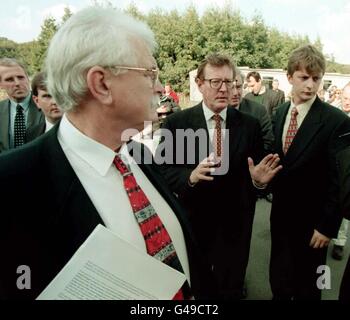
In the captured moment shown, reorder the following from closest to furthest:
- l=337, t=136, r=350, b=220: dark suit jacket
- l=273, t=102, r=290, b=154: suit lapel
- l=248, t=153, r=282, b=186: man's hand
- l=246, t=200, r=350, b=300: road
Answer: l=337, t=136, r=350, b=220: dark suit jacket → l=248, t=153, r=282, b=186: man's hand → l=273, t=102, r=290, b=154: suit lapel → l=246, t=200, r=350, b=300: road

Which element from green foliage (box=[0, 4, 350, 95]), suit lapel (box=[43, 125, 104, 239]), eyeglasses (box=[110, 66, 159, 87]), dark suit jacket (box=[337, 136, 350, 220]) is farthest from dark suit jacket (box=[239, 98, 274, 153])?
green foliage (box=[0, 4, 350, 95])

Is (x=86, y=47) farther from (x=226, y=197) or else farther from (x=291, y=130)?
(x=291, y=130)

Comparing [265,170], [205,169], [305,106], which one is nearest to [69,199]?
[205,169]

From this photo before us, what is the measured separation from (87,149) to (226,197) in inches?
63.1

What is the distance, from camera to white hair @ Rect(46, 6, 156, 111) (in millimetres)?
1148

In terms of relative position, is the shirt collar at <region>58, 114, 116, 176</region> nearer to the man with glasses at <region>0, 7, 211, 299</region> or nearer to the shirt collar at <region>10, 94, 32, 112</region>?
the man with glasses at <region>0, 7, 211, 299</region>

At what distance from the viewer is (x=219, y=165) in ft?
8.39

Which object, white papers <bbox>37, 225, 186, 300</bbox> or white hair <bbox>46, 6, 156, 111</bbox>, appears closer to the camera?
white papers <bbox>37, 225, 186, 300</bbox>

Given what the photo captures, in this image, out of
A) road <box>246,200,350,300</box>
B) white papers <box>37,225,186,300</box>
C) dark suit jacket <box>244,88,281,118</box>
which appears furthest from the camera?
dark suit jacket <box>244,88,281,118</box>

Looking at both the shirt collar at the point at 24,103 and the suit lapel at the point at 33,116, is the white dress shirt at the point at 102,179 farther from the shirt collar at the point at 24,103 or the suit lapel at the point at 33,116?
the shirt collar at the point at 24,103

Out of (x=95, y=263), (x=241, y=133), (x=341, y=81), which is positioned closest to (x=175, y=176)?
(x=241, y=133)

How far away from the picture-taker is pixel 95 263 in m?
1.03

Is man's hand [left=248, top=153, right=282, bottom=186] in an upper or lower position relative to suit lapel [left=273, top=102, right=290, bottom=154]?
lower

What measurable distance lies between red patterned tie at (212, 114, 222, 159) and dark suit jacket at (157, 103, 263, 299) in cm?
7
